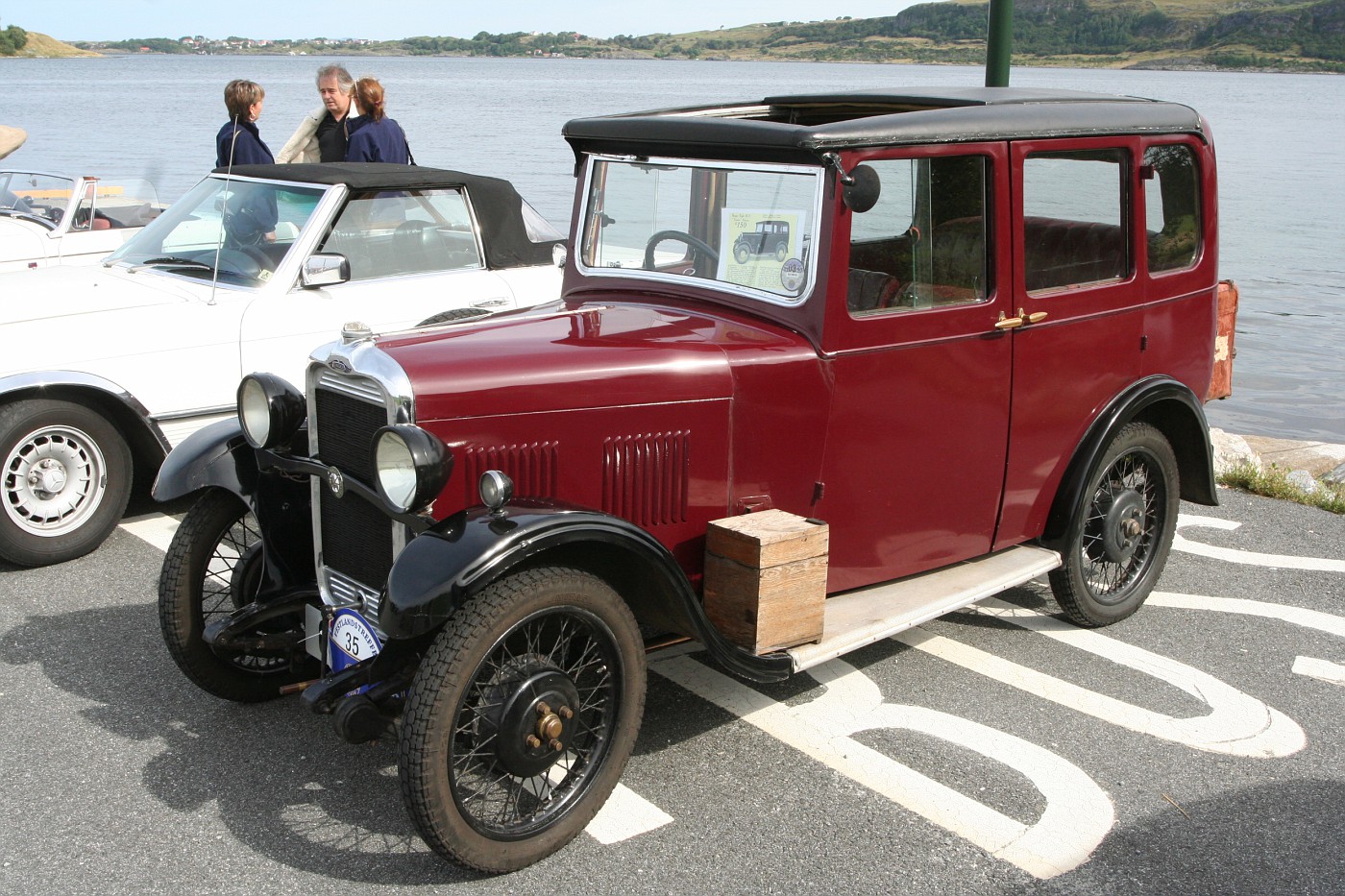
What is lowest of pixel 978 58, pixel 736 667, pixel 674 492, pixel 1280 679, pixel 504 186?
pixel 1280 679

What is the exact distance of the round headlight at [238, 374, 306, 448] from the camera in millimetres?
3713

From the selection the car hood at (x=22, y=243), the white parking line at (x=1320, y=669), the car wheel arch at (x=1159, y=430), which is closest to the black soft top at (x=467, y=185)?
the car hood at (x=22, y=243)

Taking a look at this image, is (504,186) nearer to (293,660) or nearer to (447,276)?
(447,276)

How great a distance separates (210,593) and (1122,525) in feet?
11.3

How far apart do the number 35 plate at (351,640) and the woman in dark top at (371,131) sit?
4.83m

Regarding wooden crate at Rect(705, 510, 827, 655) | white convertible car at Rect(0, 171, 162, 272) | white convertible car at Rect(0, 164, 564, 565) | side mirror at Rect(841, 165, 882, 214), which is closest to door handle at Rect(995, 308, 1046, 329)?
side mirror at Rect(841, 165, 882, 214)

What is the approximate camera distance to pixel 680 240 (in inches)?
169

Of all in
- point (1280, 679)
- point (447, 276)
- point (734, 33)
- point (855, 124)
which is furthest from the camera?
point (734, 33)

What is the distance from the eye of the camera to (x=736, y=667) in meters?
3.59

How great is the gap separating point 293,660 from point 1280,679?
3.52m

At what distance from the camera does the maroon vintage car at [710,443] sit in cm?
324

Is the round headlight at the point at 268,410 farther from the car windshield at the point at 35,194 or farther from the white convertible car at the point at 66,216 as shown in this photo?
the car windshield at the point at 35,194

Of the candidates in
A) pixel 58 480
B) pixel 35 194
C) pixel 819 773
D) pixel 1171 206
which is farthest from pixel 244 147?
pixel 819 773

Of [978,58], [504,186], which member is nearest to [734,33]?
[978,58]
